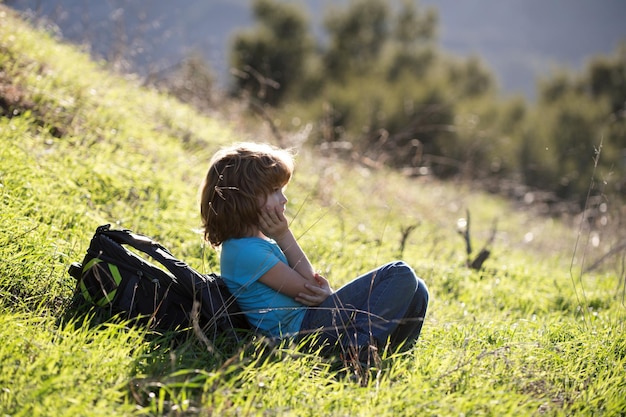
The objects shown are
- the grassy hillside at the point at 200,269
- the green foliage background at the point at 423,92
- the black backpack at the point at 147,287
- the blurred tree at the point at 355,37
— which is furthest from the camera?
the blurred tree at the point at 355,37

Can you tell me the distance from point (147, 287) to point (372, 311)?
103 cm

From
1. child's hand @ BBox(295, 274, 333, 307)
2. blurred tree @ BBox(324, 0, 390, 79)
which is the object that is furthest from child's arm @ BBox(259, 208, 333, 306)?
blurred tree @ BBox(324, 0, 390, 79)

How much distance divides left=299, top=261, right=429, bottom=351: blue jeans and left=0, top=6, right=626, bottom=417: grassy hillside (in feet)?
0.45

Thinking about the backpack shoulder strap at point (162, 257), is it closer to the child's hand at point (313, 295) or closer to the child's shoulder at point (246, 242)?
the child's shoulder at point (246, 242)

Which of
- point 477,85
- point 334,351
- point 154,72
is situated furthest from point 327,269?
point 477,85

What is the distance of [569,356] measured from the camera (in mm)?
3236

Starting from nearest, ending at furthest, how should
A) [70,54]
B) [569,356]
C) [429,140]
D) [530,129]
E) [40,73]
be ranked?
[569,356] → [40,73] → [70,54] → [429,140] → [530,129]

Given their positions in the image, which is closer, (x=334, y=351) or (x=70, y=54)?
(x=334, y=351)

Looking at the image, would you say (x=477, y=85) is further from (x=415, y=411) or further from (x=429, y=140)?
(x=415, y=411)

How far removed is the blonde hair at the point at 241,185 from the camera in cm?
287

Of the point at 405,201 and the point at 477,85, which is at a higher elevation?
the point at 405,201

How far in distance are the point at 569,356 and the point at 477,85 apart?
30629mm

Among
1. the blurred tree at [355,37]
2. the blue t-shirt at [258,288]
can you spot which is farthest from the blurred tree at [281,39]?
the blue t-shirt at [258,288]

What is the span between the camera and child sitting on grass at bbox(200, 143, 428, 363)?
285 centimetres
